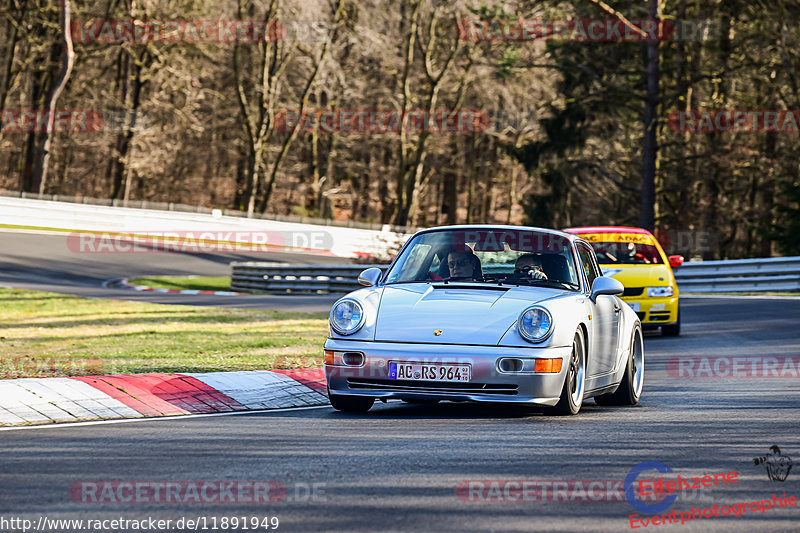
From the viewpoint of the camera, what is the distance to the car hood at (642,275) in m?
17.5

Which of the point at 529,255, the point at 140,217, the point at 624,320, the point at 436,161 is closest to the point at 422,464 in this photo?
the point at 529,255

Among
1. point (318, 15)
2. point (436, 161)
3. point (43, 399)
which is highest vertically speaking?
point (318, 15)

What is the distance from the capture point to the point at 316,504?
17.3ft

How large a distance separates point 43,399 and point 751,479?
16.8 ft

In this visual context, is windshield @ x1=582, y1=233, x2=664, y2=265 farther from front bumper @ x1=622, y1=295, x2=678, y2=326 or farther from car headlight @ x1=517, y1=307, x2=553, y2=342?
car headlight @ x1=517, y1=307, x2=553, y2=342

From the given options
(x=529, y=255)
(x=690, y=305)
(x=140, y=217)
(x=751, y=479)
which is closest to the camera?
(x=751, y=479)

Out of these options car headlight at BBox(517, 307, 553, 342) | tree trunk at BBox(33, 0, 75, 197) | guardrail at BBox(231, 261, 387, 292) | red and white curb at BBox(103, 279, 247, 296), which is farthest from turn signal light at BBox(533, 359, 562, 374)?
tree trunk at BBox(33, 0, 75, 197)

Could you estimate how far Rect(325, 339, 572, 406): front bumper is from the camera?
27.0ft

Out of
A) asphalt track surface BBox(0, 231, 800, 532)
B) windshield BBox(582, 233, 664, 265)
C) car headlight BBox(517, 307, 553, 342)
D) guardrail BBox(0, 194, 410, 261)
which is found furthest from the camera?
guardrail BBox(0, 194, 410, 261)

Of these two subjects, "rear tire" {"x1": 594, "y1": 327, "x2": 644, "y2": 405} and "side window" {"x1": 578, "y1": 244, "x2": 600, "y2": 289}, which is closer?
"side window" {"x1": 578, "y1": 244, "x2": 600, "y2": 289}

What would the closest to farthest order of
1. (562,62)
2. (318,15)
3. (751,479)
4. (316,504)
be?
(316,504)
(751,479)
(562,62)
(318,15)

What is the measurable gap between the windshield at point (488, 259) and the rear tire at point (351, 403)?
1.12 m

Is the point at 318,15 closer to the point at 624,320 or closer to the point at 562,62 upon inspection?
the point at 562,62

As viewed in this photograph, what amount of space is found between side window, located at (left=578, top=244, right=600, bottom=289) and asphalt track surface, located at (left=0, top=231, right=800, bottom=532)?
1.12 metres
